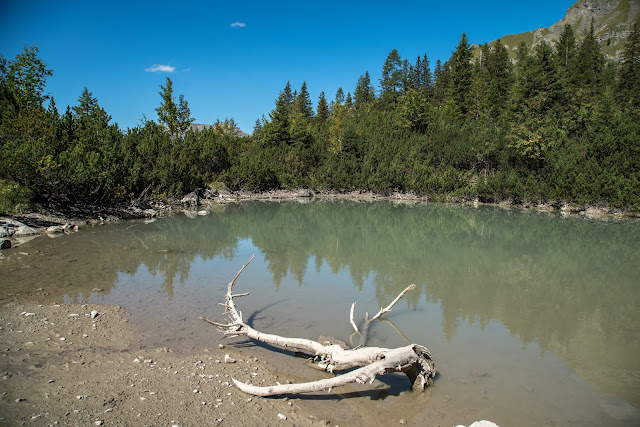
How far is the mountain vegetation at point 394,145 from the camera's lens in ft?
61.1

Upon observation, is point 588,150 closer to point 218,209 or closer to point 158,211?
point 218,209

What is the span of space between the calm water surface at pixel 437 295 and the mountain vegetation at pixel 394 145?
470 centimetres

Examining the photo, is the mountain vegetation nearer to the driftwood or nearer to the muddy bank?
the muddy bank

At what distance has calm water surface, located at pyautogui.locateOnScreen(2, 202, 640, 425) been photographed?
17.4 ft

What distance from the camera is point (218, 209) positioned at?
27.6 meters

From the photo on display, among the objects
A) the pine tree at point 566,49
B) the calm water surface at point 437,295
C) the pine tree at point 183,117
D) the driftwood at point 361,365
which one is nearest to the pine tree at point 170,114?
the pine tree at point 183,117

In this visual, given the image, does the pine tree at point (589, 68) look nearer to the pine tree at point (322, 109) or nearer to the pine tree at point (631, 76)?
the pine tree at point (631, 76)

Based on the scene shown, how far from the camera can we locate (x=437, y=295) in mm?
9430

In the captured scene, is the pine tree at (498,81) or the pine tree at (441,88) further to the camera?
the pine tree at (441,88)

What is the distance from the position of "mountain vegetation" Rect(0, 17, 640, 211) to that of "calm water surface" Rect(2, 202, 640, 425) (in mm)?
4704

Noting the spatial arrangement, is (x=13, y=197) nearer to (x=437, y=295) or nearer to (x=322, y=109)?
(x=437, y=295)

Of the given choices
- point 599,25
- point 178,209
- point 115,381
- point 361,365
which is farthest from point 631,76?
point 599,25

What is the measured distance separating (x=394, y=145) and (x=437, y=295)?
34.6m

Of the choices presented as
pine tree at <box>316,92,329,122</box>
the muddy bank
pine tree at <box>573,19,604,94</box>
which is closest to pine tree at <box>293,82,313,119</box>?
pine tree at <box>316,92,329,122</box>
